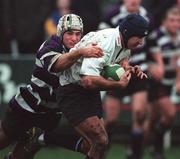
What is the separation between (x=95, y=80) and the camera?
8.88 m

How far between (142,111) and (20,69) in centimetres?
239

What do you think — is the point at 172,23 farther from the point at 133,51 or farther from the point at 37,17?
the point at 37,17

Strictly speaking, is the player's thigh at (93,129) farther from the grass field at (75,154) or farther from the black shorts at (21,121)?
the grass field at (75,154)

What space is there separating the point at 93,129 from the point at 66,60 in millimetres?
774

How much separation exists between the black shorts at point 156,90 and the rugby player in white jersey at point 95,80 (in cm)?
348

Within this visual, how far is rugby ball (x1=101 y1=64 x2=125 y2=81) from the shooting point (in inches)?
352

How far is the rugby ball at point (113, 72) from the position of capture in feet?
29.3

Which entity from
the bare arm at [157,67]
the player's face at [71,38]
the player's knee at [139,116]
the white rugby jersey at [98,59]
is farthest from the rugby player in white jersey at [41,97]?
the bare arm at [157,67]

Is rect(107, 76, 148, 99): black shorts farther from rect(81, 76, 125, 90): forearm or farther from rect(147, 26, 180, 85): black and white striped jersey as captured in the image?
rect(81, 76, 125, 90): forearm

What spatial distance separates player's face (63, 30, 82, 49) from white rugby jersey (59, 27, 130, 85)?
13 cm

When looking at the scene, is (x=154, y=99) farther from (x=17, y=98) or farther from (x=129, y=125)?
(x=17, y=98)

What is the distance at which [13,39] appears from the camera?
1463 centimetres

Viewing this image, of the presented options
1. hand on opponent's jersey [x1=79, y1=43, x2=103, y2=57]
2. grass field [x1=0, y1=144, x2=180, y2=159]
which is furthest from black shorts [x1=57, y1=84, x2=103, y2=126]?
grass field [x1=0, y1=144, x2=180, y2=159]

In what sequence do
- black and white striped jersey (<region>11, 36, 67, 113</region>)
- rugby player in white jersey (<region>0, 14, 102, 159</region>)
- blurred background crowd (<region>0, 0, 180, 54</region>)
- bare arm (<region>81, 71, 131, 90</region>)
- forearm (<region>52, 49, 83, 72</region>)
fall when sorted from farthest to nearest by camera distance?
blurred background crowd (<region>0, 0, 180, 54</region>) < black and white striped jersey (<region>11, 36, 67, 113</region>) < rugby player in white jersey (<region>0, 14, 102, 159</region>) < bare arm (<region>81, 71, 131, 90</region>) < forearm (<region>52, 49, 83, 72</region>)
